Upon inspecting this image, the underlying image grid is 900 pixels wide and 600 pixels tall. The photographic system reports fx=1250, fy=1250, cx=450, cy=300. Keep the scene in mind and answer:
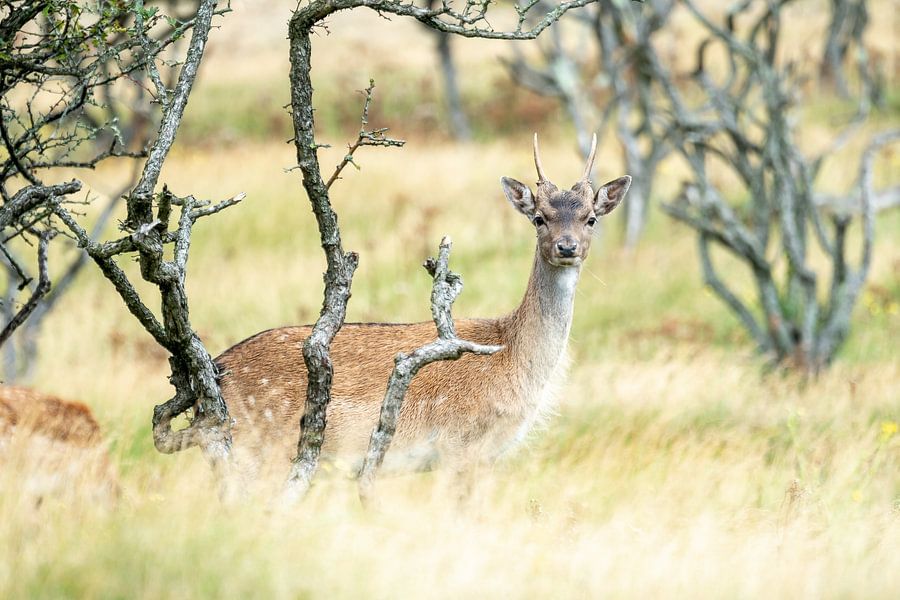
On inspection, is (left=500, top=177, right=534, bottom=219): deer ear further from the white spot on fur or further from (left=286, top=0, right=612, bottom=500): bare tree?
(left=286, top=0, right=612, bottom=500): bare tree

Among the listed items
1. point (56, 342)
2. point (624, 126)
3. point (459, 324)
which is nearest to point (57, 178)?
point (56, 342)

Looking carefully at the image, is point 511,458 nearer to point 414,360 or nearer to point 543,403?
point 543,403

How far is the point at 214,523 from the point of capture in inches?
207

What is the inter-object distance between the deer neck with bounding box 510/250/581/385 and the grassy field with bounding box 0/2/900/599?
726 millimetres

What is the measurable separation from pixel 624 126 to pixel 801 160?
5.36m

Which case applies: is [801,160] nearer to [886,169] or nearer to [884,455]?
[884,455]

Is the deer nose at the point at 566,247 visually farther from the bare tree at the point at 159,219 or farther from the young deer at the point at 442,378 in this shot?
the bare tree at the point at 159,219

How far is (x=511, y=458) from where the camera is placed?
7.82 m

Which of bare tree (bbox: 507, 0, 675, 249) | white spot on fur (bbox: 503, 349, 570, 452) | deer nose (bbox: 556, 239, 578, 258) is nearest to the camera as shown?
deer nose (bbox: 556, 239, 578, 258)

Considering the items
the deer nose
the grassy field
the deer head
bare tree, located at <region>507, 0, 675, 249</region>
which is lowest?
the grassy field

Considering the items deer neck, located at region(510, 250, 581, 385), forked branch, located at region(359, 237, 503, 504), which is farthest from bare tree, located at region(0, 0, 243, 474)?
deer neck, located at region(510, 250, 581, 385)

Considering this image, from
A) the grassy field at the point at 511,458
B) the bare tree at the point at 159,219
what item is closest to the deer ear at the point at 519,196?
the grassy field at the point at 511,458

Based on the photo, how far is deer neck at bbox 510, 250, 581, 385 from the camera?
23.2ft

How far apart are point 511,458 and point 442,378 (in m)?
1.06
